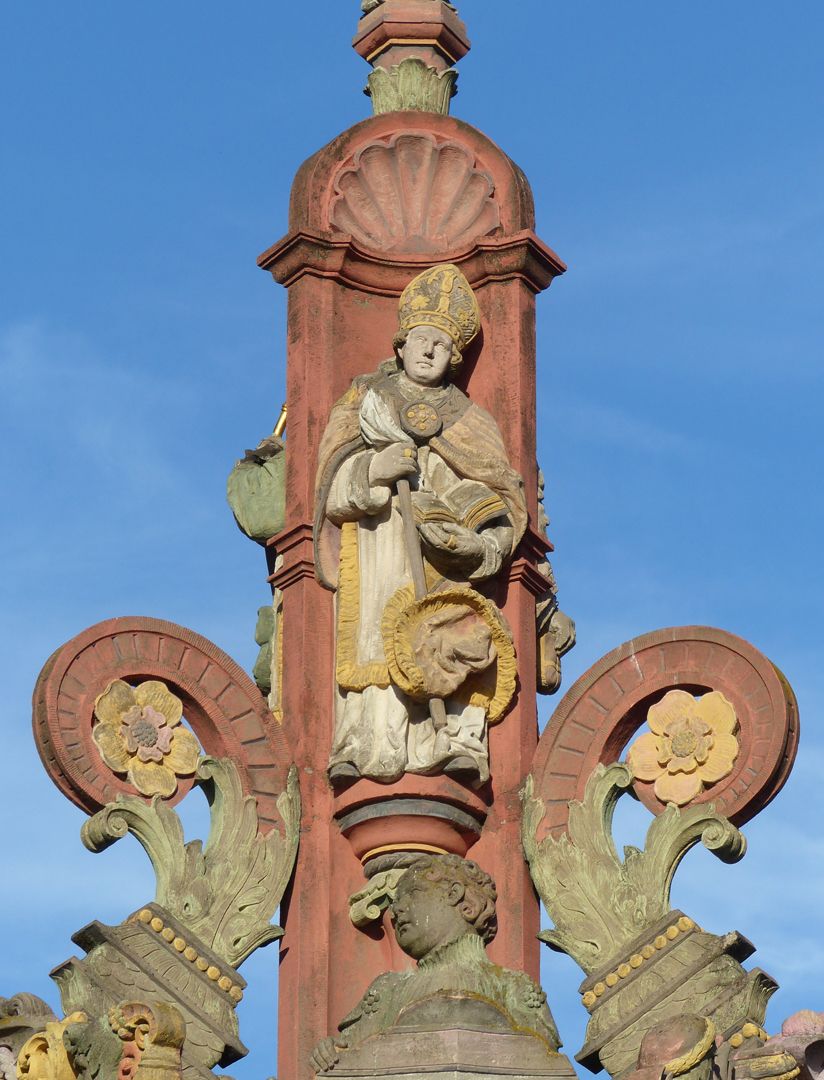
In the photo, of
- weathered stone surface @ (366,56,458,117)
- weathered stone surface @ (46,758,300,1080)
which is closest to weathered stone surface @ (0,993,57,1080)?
weathered stone surface @ (46,758,300,1080)

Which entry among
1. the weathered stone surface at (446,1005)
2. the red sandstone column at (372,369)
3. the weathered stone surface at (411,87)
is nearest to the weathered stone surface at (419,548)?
the red sandstone column at (372,369)

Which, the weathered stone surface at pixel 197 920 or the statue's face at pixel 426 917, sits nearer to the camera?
the statue's face at pixel 426 917

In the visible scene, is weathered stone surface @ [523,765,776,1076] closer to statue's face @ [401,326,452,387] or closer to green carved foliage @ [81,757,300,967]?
green carved foliage @ [81,757,300,967]

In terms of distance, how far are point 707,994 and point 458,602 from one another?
1946mm

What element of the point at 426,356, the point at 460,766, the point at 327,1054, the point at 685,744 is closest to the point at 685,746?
the point at 685,744

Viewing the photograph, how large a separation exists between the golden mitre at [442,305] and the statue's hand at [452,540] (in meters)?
0.96

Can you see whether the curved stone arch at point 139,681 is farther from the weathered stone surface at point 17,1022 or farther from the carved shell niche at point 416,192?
the carved shell niche at point 416,192

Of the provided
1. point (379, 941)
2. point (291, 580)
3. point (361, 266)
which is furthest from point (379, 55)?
point (379, 941)

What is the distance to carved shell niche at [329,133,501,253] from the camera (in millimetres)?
18797

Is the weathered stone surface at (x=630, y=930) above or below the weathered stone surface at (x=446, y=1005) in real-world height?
above

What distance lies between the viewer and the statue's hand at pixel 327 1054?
1483cm

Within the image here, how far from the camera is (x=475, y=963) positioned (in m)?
15.1

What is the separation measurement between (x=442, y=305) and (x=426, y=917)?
3791 millimetres

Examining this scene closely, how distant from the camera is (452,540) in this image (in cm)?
1759
